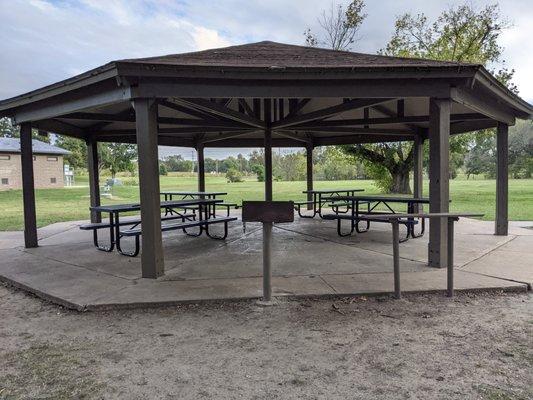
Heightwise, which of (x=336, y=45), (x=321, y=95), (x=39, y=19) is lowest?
(x=321, y=95)

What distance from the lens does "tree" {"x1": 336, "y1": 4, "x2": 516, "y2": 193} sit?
18.8m

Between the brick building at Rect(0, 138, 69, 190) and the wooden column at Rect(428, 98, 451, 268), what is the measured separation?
31372mm

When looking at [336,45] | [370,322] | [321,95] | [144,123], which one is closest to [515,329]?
[370,322]

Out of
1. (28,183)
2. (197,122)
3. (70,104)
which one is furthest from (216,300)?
(28,183)

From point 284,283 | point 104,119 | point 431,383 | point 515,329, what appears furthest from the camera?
point 104,119

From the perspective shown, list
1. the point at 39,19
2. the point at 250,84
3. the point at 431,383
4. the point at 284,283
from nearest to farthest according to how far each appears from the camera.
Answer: the point at 431,383
the point at 284,283
the point at 250,84
the point at 39,19

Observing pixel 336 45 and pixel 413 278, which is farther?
pixel 336 45

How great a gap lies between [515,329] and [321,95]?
3.11 meters

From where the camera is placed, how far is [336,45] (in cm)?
2508

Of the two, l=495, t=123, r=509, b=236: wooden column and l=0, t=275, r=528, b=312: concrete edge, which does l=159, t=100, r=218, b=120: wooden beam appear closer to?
l=0, t=275, r=528, b=312: concrete edge

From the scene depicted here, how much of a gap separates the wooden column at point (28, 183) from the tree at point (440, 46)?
48.4 feet

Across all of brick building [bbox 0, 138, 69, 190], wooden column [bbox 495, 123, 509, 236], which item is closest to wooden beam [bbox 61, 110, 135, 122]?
wooden column [bbox 495, 123, 509, 236]

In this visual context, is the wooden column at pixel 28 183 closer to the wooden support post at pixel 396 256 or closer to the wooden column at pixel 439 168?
the wooden support post at pixel 396 256

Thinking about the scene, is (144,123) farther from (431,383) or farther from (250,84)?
(431,383)
